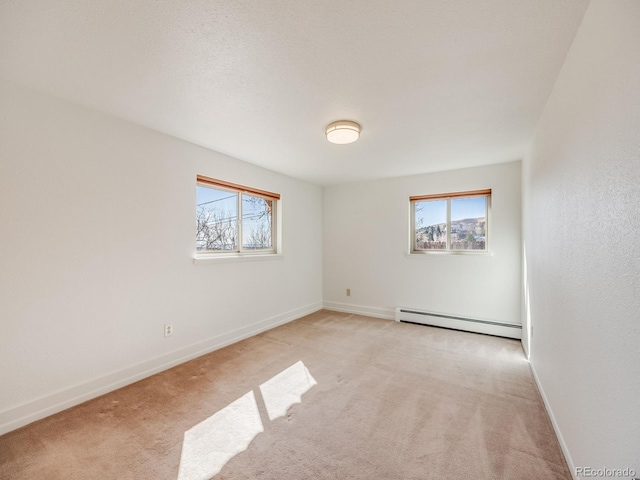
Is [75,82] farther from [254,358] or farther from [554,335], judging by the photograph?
[554,335]

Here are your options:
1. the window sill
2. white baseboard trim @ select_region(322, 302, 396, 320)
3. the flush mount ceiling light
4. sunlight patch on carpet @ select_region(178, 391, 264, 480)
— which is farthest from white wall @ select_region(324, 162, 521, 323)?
sunlight patch on carpet @ select_region(178, 391, 264, 480)

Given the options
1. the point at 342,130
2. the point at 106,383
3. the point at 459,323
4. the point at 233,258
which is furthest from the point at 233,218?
the point at 459,323

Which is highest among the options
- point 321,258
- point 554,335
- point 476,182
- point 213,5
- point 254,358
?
point 213,5

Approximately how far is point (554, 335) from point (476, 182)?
252cm

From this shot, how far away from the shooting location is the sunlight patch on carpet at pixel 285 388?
2.00m

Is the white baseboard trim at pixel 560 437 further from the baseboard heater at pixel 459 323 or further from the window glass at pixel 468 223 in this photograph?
the window glass at pixel 468 223

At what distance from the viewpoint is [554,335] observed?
5.76ft

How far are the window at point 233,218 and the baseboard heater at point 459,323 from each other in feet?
7.45

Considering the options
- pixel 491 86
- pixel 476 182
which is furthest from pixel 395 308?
pixel 491 86

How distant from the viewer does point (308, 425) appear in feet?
5.92

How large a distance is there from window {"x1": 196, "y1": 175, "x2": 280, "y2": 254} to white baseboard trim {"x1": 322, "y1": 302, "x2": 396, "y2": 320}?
1597mm

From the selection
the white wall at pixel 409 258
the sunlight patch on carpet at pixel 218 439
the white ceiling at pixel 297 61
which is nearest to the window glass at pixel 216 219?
the white ceiling at pixel 297 61

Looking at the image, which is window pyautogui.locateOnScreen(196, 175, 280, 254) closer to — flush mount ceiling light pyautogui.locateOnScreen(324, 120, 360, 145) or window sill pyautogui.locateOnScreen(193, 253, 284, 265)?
window sill pyautogui.locateOnScreen(193, 253, 284, 265)

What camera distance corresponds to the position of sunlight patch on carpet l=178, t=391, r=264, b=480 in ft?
4.79
